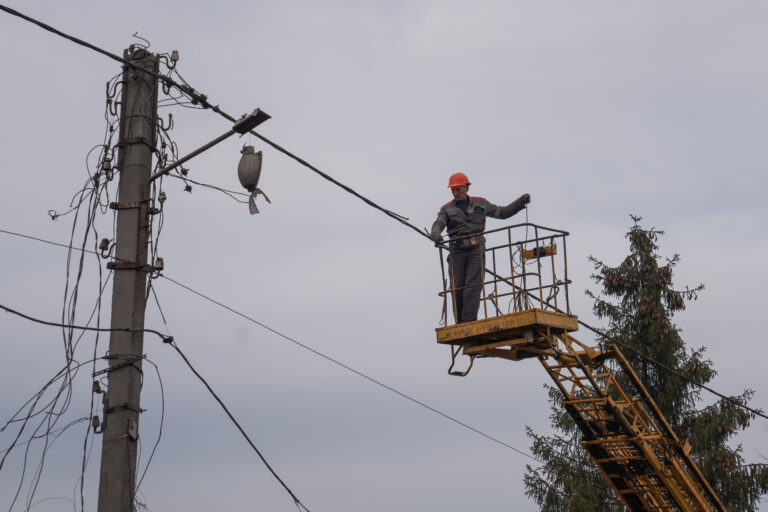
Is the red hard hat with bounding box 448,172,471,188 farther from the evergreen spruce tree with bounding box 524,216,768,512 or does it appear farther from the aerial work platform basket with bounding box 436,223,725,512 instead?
the evergreen spruce tree with bounding box 524,216,768,512

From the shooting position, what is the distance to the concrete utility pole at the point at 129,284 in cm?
784

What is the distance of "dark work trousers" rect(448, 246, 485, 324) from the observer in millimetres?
12117

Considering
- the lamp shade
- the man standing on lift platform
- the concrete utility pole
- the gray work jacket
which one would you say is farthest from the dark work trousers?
the concrete utility pole

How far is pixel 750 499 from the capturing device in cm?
2117

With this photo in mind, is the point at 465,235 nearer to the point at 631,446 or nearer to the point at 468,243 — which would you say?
the point at 468,243

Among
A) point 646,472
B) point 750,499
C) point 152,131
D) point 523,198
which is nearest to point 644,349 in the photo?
point 750,499

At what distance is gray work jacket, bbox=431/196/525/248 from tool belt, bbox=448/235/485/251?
4.4 inches

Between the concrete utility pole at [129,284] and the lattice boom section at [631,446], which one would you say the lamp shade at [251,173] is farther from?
the lattice boom section at [631,446]

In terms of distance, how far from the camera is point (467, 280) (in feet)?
40.0

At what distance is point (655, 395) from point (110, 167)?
1677cm

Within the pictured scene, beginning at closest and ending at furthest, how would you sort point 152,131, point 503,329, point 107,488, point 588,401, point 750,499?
point 107,488 → point 152,131 → point 503,329 → point 588,401 → point 750,499

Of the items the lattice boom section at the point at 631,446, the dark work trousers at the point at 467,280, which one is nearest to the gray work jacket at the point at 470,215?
the dark work trousers at the point at 467,280

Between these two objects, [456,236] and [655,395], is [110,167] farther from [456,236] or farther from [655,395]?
[655,395]

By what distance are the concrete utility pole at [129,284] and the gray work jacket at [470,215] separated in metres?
4.67
